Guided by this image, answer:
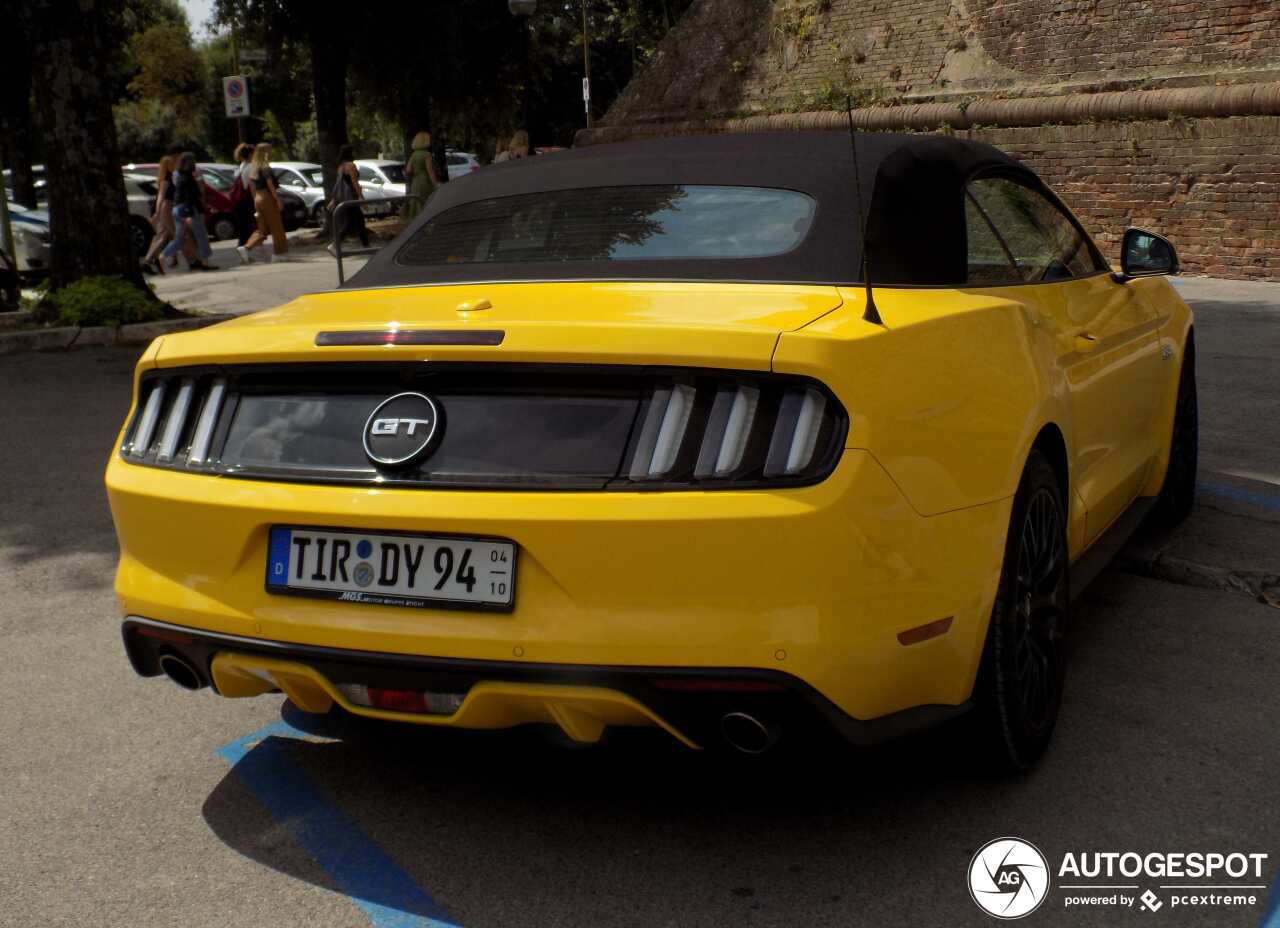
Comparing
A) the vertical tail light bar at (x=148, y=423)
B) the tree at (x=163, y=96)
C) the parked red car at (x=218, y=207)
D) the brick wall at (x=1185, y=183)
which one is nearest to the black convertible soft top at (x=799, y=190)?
the vertical tail light bar at (x=148, y=423)

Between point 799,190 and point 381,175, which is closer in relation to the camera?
point 799,190

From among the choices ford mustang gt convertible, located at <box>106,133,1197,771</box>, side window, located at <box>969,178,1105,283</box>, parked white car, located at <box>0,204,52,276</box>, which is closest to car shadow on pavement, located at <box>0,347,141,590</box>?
ford mustang gt convertible, located at <box>106,133,1197,771</box>

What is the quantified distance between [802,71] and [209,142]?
60.9m

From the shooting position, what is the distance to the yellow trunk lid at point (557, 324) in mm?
2951

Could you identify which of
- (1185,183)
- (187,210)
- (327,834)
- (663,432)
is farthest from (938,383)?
(187,210)

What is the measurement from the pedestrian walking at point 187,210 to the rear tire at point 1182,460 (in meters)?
16.7

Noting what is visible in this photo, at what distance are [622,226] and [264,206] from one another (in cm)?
1952

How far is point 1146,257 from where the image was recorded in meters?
5.12

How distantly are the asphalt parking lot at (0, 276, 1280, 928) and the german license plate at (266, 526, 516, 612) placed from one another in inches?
16.2

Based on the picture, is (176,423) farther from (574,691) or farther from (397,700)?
(574,691)

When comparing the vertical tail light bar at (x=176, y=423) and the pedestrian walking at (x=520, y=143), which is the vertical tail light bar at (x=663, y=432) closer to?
the vertical tail light bar at (x=176, y=423)

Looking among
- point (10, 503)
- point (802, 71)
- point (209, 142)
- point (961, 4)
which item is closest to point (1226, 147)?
point (961, 4)

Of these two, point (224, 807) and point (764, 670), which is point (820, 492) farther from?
point (224, 807)

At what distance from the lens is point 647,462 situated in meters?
2.93
